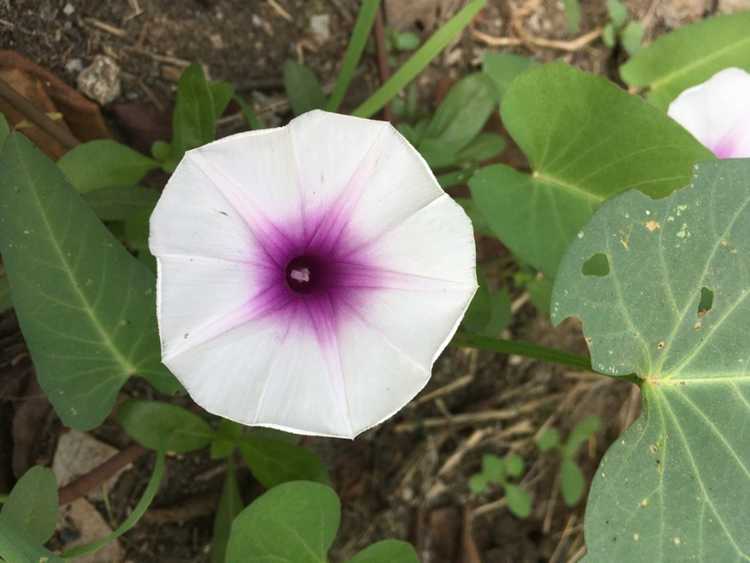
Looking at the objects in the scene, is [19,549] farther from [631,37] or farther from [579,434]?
[631,37]

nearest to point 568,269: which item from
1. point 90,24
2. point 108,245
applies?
point 108,245

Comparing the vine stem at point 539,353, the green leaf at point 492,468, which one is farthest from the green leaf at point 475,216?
the green leaf at point 492,468

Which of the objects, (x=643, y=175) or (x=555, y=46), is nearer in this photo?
(x=643, y=175)

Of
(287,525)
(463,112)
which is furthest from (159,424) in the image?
(463,112)

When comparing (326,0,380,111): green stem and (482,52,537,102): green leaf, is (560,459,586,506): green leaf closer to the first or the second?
(482,52,537,102): green leaf

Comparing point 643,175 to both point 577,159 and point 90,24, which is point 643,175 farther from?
point 90,24

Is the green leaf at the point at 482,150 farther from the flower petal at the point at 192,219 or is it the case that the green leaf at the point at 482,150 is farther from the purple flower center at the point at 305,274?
the flower petal at the point at 192,219
